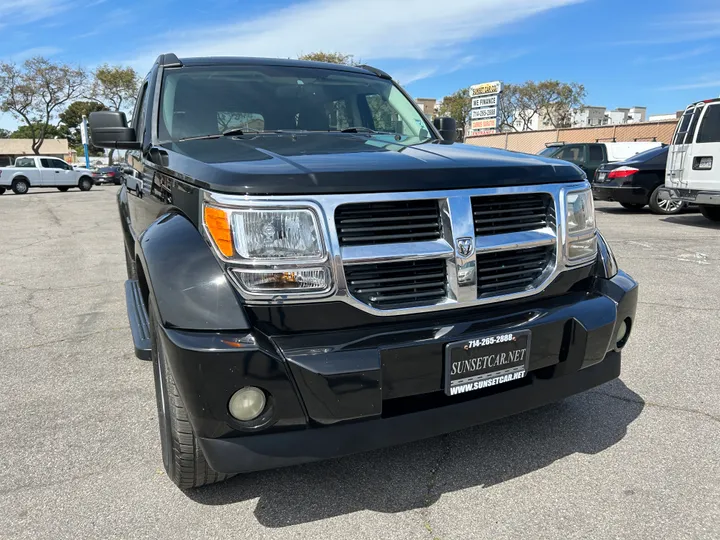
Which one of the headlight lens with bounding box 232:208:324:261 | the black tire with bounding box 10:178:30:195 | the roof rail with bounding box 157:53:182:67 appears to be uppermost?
Answer: the roof rail with bounding box 157:53:182:67

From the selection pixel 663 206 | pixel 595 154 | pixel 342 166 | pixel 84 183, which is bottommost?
pixel 84 183

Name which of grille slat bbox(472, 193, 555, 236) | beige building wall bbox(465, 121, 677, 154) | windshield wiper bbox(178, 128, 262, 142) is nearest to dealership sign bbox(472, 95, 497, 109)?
beige building wall bbox(465, 121, 677, 154)

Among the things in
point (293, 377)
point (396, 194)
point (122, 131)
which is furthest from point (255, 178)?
point (122, 131)

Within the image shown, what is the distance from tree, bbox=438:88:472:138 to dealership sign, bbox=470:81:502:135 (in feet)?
73.9

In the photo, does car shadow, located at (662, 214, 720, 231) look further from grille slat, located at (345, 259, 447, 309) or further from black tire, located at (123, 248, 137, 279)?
grille slat, located at (345, 259, 447, 309)

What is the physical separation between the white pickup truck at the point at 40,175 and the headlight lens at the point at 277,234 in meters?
28.7

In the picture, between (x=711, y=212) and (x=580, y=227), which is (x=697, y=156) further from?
(x=580, y=227)

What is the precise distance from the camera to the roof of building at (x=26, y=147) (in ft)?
216

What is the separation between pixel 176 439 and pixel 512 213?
1.58 meters

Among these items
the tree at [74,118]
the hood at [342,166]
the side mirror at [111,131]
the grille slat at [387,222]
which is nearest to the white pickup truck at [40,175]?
the side mirror at [111,131]

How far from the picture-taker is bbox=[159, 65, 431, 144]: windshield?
316 centimetres

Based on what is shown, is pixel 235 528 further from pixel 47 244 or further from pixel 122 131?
pixel 47 244

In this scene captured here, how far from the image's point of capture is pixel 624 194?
11867 mm

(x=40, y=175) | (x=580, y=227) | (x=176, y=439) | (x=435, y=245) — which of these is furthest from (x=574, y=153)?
(x=40, y=175)
